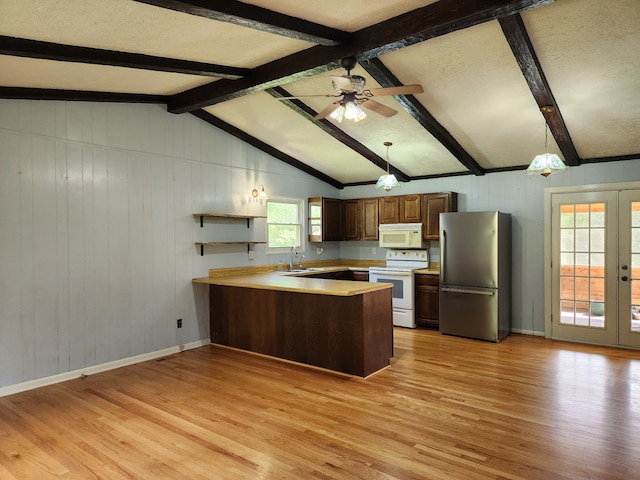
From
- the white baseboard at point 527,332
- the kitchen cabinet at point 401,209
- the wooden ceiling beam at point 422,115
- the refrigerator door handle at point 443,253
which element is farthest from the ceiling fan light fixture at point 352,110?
the white baseboard at point 527,332

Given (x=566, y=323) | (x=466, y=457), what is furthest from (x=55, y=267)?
(x=566, y=323)

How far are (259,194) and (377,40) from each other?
3234 mm

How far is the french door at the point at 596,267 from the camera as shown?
5.06 metres

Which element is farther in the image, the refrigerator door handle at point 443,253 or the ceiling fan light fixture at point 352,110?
the refrigerator door handle at point 443,253

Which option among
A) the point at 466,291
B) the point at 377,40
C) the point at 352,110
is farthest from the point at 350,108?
the point at 466,291

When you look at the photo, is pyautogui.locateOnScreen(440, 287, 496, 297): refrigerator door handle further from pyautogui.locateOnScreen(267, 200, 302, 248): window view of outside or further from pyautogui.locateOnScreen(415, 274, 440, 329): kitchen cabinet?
pyautogui.locateOnScreen(267, 200, 302, 248): window view of outside

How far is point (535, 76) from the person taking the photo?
3609mm

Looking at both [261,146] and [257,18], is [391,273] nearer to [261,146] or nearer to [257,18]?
[261,146]

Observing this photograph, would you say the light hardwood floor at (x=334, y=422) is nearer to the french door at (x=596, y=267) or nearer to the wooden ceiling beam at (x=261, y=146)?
the french door at (x=596, y=267)

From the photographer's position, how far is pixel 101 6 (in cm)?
248

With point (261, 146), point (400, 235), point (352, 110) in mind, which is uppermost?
point (261, 146)

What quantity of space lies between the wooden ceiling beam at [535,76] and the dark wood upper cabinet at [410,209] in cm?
213

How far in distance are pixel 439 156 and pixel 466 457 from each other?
4247 millimetres

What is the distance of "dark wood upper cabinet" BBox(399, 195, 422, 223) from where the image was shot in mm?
6555
